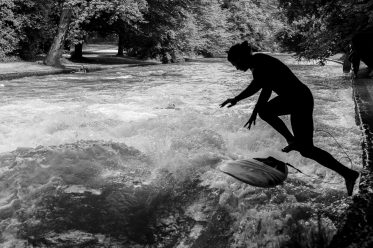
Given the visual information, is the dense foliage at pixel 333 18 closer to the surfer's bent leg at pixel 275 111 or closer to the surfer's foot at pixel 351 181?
the surfer's bent leg at pixel 275 111

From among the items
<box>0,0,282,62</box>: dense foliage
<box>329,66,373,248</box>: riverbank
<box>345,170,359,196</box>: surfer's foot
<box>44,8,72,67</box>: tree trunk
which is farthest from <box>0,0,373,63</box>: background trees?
<box>345,170,359,196</box>: surfer's foot

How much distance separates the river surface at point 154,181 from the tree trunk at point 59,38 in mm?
11775

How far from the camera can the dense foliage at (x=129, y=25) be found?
21156mm

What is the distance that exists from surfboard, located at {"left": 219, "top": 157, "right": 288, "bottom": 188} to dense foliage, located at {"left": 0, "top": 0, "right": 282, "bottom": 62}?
44.5 feet

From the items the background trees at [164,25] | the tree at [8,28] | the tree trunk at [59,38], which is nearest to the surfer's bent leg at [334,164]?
the background trees at [164,25]

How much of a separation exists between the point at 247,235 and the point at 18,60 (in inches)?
814

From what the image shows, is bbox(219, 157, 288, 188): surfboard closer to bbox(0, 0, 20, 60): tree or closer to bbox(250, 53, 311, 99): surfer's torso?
bbox(250, 53, 311, 99): surfer's torso

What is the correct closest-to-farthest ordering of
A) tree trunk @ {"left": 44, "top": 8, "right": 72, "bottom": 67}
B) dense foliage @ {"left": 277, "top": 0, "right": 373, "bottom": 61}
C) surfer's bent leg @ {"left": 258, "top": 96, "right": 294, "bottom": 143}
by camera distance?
surfer's bent leg @ {"left": 258, "top": 96, "right": 294, "bottom": 143}, dense foliage @ {"left": 277, "top": 0, "right": 373, "bottom": 61}, tree trunk @ {"left": 44, "top": 8, "right": 72, "bottom": 67}

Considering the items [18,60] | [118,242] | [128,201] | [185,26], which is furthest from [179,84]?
[185,26]

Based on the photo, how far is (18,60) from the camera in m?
21.8

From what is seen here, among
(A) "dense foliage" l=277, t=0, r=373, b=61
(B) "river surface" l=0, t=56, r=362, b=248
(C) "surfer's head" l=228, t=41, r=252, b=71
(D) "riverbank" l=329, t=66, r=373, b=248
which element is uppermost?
(A) "dense foliage" l=277, t=0, r=373, b=61

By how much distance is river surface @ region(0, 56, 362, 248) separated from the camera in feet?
14.1

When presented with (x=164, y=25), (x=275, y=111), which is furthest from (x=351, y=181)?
(x=164, y=25)

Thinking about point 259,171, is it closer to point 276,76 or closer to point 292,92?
point 292,92
